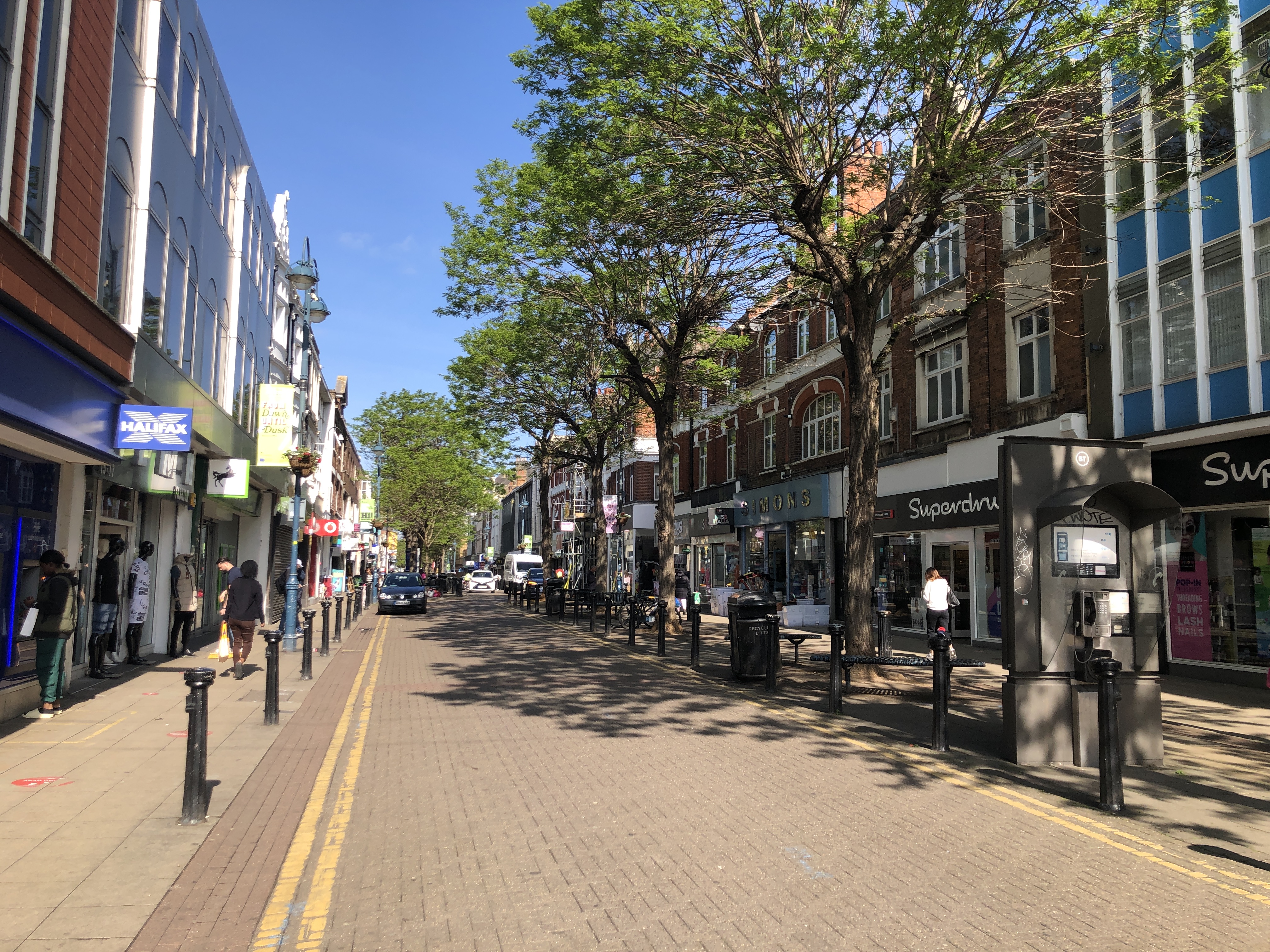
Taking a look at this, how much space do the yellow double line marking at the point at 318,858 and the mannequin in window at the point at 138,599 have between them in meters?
6.25

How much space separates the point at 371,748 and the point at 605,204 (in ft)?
31.9

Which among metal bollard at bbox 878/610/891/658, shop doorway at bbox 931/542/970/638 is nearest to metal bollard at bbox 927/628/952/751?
metal bollard at bbox 878/610/891/658

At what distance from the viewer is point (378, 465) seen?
208ft

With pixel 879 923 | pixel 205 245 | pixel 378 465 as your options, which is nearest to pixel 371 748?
pixel 879 923

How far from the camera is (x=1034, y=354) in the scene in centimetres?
1848

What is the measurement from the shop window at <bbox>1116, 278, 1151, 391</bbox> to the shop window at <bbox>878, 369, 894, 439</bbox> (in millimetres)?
8151

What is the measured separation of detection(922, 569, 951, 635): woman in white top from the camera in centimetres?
1652

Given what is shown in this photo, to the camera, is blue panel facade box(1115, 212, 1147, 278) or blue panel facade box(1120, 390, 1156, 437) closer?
blue panel facade box(1120, 390, 1156, 437)

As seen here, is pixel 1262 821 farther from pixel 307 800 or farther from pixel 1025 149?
pixel 1025 149

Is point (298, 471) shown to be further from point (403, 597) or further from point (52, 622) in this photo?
point (403, 597)

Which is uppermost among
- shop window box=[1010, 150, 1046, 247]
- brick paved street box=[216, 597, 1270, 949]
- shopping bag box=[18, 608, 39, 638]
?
shop window box=[1010, 150, 1046, 247]

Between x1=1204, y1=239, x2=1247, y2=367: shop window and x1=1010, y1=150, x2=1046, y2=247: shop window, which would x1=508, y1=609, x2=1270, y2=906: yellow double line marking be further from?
x1=1010, y1=150, x2=1046, y2=247: shop window

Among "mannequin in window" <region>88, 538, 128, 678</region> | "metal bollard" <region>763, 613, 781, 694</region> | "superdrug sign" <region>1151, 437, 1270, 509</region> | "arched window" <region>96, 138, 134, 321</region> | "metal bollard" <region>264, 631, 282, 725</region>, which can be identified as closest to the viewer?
"metal bollard" <region>264, 631, 282, 725</region>

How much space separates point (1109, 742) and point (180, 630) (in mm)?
15516
